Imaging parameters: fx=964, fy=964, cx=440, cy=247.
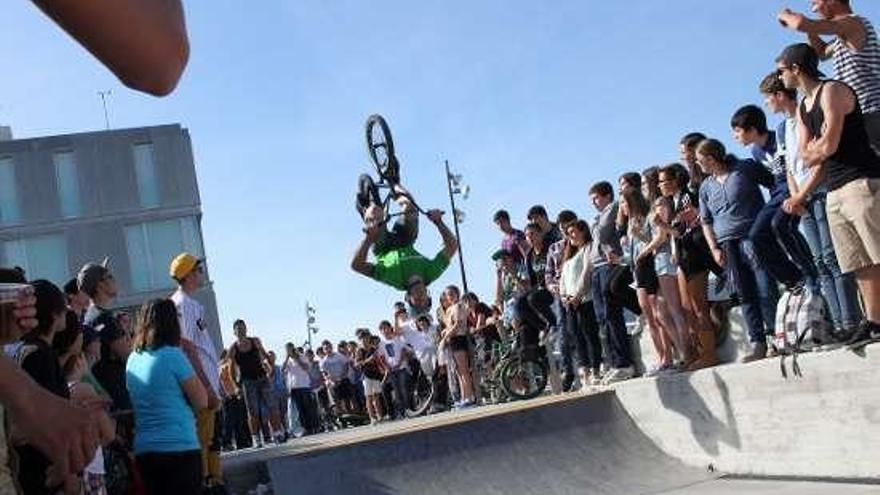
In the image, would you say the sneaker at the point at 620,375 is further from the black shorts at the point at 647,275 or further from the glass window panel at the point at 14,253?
the glass window panel at the point at 14,253

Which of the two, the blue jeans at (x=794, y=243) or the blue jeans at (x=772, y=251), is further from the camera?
the blue jeans at (x=772, y=251)

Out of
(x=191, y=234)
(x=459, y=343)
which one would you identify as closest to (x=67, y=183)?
(x=191, y=234)

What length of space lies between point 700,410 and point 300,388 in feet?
35.4

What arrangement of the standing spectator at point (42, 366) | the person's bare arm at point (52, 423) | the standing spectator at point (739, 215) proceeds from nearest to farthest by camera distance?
the person's bare arm at point (52, 423)
the standing spectator at point (42, 366)
the standing spectator at point (739, 215)

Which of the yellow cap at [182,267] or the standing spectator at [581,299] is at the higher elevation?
the yellow cap at [182,267]

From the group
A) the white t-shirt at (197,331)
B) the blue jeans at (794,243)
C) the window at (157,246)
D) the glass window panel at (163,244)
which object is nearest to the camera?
the blue jeans at (794,243)

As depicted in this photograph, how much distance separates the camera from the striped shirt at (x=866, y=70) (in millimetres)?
6223

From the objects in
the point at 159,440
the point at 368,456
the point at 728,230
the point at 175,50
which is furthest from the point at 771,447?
the point at 175,50

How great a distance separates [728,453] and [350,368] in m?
12.2

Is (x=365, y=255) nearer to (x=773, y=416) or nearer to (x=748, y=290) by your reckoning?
(x=748, y=290)

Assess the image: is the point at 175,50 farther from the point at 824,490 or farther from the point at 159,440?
the point at 824,490

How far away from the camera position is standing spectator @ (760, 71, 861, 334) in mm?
6398

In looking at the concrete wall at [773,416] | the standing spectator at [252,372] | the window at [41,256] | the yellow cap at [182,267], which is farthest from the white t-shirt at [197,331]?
the window at [41,256]

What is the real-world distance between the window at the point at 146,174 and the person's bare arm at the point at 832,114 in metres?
41.9
